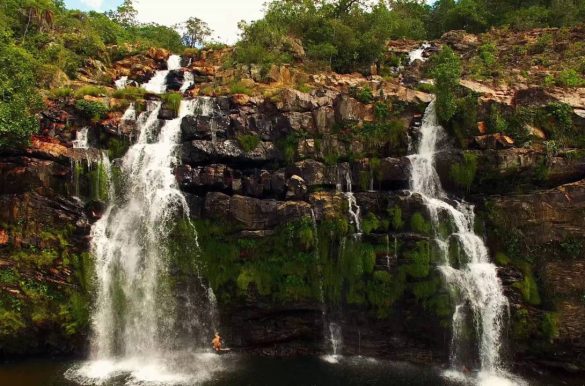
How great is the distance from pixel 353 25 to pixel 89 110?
70.5ft

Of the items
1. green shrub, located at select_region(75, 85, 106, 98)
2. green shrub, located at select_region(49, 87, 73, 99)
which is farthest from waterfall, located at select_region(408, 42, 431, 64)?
green shrub, located at select_region(49, 87, 73, 99)

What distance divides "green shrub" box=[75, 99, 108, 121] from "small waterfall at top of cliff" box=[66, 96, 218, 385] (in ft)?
11.0

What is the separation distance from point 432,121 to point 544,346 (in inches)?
448

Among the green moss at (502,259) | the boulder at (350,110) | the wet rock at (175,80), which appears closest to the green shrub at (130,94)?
the wet rock at (175,80)

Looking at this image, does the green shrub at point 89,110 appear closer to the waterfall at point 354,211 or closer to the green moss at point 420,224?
the waterfall at point 354,211

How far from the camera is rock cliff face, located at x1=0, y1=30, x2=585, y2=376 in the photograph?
17.0 metres

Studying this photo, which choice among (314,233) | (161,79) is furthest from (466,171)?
(161,79)

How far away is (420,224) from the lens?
18.0 metres

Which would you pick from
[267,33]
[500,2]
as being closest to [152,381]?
[267,33]

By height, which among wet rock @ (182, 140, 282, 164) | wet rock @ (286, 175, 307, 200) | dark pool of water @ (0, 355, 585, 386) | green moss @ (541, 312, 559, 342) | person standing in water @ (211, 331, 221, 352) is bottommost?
dark pool of water @ (0, 355, 585, 386)

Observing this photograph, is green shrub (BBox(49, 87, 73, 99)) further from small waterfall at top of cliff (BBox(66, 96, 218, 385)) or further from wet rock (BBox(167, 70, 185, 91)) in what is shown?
wet rock (BBox(167, 70, 185, 91))

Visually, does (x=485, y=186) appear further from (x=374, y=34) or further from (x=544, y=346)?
(x=374, y=34)

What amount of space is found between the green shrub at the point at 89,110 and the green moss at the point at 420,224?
17.1 m

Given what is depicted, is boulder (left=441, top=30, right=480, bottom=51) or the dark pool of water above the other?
boulder (left=441, top=30, right=480, bottom=51)
